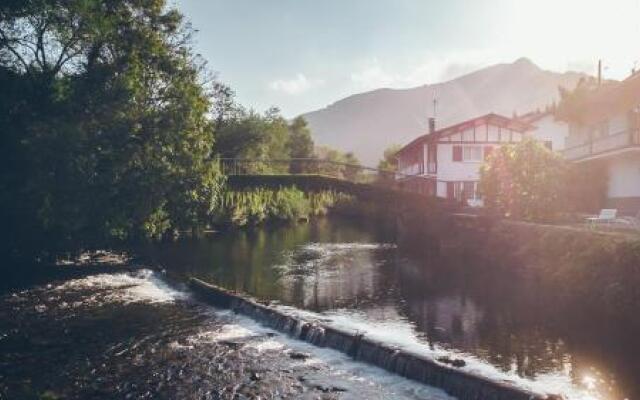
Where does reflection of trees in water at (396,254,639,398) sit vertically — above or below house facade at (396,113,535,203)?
below

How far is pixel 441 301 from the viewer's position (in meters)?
26.5

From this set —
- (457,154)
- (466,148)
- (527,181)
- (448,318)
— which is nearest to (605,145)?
(527,181)

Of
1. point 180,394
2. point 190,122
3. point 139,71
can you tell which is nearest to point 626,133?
point 190,122

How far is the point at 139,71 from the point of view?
33469mm

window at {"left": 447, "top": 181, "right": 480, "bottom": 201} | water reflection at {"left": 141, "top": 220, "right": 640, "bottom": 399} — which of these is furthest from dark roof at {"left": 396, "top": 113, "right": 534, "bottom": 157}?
water reflection at {"left": 141, "top": 220, "right": 640, "bottom": 399}

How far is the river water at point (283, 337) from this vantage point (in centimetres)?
1538

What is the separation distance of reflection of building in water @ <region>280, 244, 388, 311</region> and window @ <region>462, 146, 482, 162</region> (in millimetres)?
22827

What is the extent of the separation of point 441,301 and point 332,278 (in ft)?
27.6

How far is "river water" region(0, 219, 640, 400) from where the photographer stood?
15375 millimetres

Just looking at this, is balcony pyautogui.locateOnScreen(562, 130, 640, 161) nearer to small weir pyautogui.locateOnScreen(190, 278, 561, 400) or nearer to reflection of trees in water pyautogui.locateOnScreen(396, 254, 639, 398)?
reflection of trees in water pyautogui.locateOnScreen(396, 254, 639, 398)

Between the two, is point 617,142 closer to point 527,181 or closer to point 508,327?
point 527,181

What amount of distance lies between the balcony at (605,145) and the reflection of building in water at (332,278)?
2021cm

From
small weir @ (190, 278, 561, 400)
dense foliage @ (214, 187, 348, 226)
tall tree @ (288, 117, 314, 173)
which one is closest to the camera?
small weir @ (190, 278, 561, 400)

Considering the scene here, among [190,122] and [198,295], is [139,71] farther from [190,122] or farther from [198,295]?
[198,295]
